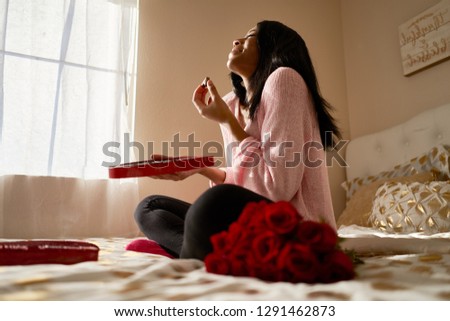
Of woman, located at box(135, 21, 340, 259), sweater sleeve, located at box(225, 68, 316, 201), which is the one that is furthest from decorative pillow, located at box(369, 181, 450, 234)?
sweater sleeve, located at box(225, 68, 316, 201)

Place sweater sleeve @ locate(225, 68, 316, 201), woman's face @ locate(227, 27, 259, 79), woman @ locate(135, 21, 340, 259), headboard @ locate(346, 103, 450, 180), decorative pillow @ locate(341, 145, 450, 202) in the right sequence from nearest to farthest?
woman @ locate(135, 21, 340, 259) < sweater sleeve @ locate(225, 68, 316, 201) < woman's face @ locate(227, 27, 259, 79) < decorative pillow @ locate(341, 145, 450, 202) < headboard @ locate(346, 103, 450, 180)

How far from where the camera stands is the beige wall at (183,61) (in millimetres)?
1843

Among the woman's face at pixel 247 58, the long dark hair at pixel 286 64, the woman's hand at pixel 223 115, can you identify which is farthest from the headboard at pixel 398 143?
the woman's hand at pixel 223 115

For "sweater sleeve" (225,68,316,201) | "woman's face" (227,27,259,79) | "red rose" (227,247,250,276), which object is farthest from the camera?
"woman's face" (227,27,259,79)

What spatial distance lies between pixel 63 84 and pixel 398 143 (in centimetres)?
159

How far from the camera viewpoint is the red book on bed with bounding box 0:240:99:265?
1.89 ft

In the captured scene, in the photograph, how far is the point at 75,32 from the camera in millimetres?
1671

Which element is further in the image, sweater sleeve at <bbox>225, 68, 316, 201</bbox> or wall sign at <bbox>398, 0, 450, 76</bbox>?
wall sign at <bbox>398, 0, 450, 76</bbox>

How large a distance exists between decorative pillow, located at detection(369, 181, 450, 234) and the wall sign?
753 mm

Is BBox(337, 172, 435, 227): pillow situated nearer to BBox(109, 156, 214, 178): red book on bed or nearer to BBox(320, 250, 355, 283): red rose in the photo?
BBox(109, 156, 214, 178): red book on bed

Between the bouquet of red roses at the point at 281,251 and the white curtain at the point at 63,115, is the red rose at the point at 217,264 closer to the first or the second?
the bouquet of red roses at the point at 281,251

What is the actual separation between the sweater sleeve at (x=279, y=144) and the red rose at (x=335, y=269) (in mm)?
311
